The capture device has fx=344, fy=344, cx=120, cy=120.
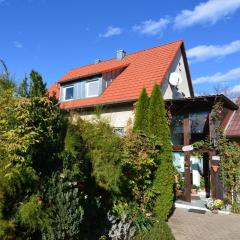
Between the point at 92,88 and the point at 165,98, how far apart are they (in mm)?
4773

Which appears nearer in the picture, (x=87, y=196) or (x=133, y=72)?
(x=87, y=196)

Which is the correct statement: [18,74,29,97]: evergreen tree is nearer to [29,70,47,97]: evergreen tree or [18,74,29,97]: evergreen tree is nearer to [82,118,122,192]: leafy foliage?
[29,70,47,97]: evergreen tree

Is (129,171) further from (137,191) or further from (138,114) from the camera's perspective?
(138,114)

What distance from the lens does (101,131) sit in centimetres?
983

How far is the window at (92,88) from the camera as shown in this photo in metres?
20.4

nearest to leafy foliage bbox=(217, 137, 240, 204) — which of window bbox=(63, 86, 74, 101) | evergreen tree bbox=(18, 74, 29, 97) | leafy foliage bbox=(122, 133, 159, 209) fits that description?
leafy foliage bbox=(122, 133, 159, 209)

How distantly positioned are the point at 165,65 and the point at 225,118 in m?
4.69

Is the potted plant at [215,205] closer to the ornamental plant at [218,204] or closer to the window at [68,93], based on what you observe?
Result: the ornamental plant at [218,204]

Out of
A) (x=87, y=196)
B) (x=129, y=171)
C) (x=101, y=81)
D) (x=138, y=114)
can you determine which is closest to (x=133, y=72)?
(x=101, y=81)

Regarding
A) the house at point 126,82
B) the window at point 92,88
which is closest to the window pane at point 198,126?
the house at point 126,82

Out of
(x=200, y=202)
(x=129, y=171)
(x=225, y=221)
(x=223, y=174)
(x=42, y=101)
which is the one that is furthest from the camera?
(x=200, y=202)

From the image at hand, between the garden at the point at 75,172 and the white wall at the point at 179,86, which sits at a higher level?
Answer: the white wall at the point at 179,86

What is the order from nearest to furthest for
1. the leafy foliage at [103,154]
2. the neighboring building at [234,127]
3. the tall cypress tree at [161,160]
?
the leafy foliage at [103,154], the tall cypress tree at [161,160], the neighboring building at [234,127]

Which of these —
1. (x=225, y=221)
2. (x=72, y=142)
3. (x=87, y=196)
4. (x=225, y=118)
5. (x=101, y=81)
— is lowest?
(x=225, y=221)
